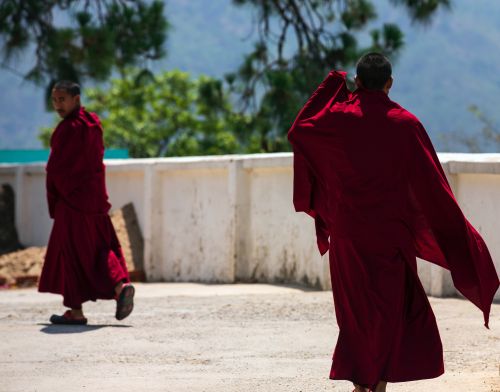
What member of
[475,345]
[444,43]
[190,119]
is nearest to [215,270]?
[475,345]

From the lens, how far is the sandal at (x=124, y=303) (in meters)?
8.65

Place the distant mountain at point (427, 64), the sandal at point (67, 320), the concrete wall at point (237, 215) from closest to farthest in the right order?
the sandal at point (67, 320) < the concrete wall at point (237, 215) < the distant mountain at point (427, 64)

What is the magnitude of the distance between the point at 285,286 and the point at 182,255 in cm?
186

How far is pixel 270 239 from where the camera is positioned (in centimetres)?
1155

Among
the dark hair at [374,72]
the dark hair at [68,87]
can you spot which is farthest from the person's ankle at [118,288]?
the dark hair at [374,72]

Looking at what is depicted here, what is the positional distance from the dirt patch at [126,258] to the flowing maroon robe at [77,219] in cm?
395

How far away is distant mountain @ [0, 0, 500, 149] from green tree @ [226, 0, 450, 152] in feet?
172

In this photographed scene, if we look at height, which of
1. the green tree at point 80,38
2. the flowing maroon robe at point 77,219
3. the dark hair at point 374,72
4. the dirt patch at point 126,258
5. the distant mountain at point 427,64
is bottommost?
the dirt patch at point 126,258

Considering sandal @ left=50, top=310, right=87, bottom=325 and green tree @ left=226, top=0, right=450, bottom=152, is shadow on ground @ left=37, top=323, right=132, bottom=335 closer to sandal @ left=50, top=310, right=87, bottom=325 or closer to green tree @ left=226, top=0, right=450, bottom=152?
sandal @ left=50, top=310, right=87, bottom=325

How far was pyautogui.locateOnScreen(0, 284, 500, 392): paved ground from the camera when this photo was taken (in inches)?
246

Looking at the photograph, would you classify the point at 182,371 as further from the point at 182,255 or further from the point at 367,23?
the point at 367,23

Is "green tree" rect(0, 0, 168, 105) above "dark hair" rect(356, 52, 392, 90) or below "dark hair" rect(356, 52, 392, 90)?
above

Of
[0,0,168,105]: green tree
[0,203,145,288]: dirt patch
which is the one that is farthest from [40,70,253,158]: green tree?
[0,203,145,288]: dirt patch

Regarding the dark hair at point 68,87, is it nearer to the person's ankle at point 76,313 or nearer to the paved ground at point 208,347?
the person's ankle at point 76,313
